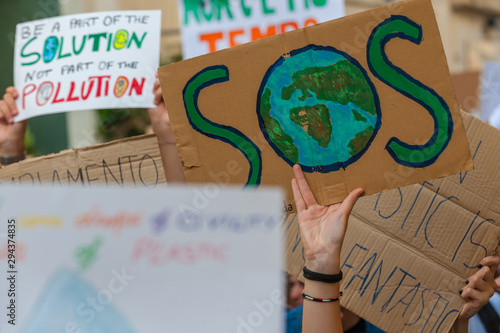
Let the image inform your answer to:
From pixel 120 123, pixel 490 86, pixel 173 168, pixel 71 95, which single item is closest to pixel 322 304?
pixel 173 168

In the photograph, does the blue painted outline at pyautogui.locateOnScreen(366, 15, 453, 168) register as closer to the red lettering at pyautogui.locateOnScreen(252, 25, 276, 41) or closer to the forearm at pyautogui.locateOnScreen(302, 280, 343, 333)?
the forearm at pyautogui.locateOnScreen(302, 280, 343, 333)

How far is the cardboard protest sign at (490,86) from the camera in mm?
3209

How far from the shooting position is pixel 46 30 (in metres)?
2.20

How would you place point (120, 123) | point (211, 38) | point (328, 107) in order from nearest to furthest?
point (328, 107), point (211, 38), point (120, 123)

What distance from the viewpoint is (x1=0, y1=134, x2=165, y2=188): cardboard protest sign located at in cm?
179

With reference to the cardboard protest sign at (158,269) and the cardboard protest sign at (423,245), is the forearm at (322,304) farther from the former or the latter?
the cardboard protest sign at (423,245)

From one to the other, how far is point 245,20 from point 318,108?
1.59 m

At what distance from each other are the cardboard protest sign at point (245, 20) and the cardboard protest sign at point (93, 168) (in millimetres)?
1210

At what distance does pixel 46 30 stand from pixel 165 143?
629mm

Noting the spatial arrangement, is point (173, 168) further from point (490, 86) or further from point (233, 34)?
point (490, 86)

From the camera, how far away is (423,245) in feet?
5.64

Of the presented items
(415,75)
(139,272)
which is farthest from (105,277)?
(415,75)

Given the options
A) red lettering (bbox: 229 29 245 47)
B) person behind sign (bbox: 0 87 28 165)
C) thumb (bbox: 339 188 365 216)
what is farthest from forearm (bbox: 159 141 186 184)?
red lettering (bbox: 229 29 245 47)

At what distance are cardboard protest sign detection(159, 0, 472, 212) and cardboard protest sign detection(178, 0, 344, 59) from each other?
4.68 feet
